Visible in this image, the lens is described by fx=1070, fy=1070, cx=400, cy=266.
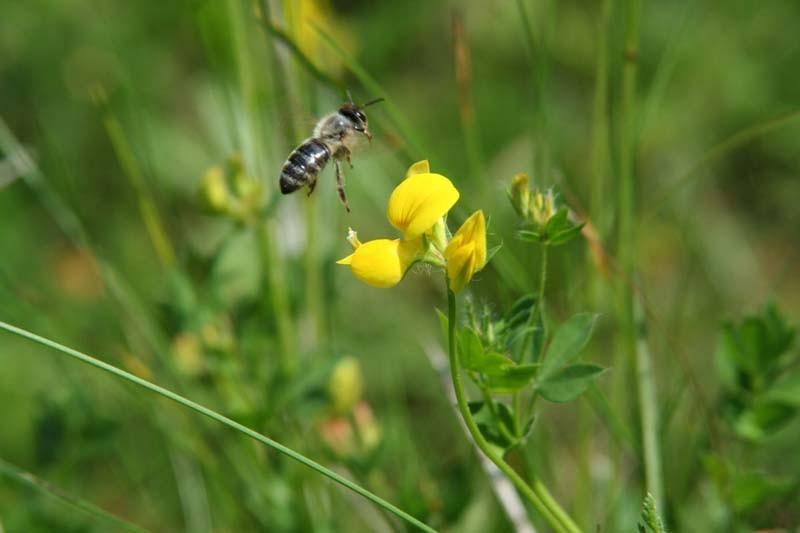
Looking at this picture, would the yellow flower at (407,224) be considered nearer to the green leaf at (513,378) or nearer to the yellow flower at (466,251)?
the yellow flower at (466,251)

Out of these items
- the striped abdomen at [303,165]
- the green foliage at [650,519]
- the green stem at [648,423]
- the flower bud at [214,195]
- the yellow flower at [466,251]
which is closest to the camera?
the green foliage at [650,519]

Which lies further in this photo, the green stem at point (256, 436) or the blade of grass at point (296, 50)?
the blade of grass at point (296, 50)

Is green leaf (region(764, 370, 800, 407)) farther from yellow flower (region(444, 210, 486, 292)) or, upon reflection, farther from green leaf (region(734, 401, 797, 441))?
yellow flower (region(444, 210, 486, 292))

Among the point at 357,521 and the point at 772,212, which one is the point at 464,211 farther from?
the point at 772,212

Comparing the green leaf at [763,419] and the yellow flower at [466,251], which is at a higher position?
the yellow flower at [466,251]

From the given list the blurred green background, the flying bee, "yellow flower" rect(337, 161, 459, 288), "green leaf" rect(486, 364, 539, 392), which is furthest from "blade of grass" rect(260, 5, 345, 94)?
"green leaf" rect(486, 364, 539, 392)

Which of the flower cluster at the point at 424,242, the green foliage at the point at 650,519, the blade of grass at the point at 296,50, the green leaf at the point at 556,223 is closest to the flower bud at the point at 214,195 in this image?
the blade of grass at the point at 296,50

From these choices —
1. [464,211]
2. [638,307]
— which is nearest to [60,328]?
[464,211]
